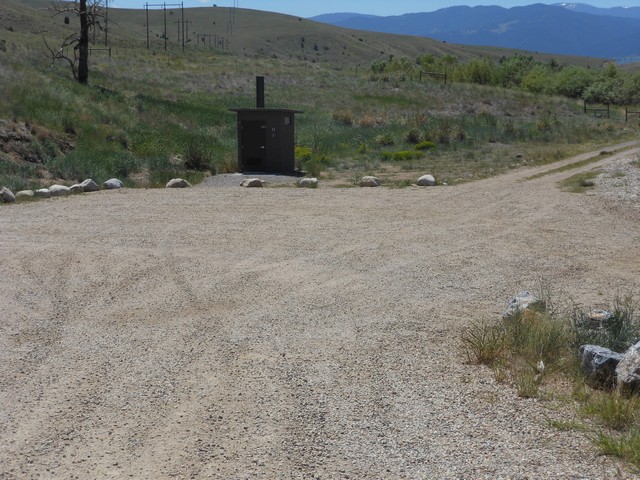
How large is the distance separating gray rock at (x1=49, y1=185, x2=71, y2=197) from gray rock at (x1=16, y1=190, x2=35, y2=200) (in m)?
0.46

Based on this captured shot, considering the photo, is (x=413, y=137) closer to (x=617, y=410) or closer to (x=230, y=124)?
(x=230, y=124)

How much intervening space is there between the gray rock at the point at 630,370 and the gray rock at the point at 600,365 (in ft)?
0.45

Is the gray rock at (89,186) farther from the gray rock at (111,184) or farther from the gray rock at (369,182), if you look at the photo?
the gray rock at (369,182)

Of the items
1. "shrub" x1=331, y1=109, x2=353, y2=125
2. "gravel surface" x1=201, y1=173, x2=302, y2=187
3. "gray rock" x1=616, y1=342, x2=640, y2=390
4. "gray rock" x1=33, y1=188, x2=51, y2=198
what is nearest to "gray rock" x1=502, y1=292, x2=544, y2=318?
"gray rock" x1=616, y1=342, x2=640, y2=390

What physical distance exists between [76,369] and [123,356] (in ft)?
1.74

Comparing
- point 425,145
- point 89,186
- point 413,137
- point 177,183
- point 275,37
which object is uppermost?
point 275,37

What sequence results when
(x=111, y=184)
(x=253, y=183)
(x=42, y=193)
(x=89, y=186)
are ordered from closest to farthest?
(x=42, y=193) → (x=89, y=186) → (x=111, y=184) → (x=253, y=183)

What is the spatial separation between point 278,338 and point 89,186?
12.9 m

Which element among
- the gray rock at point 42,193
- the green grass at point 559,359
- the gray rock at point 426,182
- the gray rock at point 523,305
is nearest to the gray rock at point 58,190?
the gray rock at point 42,193

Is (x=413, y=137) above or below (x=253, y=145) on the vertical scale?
below

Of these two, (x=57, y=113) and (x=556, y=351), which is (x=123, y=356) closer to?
(x=556, y=351)

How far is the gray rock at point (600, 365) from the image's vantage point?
6.95 meters

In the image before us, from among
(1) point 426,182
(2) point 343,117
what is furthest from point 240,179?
(2) point 343,117

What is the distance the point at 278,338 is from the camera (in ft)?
27.9
